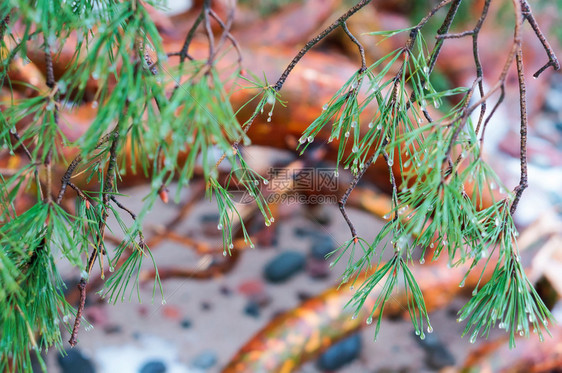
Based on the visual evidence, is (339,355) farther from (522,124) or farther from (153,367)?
(522,124)

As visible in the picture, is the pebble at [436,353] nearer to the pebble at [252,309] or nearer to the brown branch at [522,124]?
the pebble at [252,309]

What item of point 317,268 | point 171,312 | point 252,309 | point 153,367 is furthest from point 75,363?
point 317,268

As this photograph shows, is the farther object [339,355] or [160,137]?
[339,355]

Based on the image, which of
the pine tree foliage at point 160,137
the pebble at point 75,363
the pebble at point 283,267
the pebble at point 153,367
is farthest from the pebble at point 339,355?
the pine tree foliage at point 160,137

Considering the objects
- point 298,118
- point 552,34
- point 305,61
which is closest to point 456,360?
point 298,118

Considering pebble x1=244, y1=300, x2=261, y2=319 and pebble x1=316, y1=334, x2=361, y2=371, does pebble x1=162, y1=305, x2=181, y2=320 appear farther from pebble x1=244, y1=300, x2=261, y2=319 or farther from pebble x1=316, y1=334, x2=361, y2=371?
pebble x1=316, y1=334, x2=361, y2=371

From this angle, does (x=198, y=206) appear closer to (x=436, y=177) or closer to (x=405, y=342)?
(x=405, y=342)
